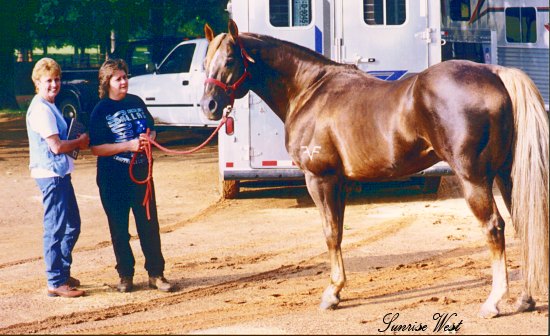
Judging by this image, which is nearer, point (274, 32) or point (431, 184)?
point (274, 32)

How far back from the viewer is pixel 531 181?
6.02 meters

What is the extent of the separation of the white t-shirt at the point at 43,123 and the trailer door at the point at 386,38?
4.54 m

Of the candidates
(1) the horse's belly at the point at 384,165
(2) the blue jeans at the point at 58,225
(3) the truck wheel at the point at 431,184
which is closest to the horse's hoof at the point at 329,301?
(1) the horse's belly at the point at 384,165

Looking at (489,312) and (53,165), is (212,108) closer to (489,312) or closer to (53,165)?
(53,165)

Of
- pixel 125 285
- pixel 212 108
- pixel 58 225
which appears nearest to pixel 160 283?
pixel 125 285

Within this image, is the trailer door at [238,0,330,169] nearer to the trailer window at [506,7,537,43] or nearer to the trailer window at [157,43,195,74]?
the trailer window at [157,43,195,74]

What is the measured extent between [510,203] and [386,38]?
4.72 metres

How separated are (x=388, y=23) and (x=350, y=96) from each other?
14.0 ft

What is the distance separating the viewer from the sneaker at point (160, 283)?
7.36 m

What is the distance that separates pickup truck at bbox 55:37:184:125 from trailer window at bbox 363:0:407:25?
8963 mm

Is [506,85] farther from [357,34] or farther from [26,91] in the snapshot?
[26,91]

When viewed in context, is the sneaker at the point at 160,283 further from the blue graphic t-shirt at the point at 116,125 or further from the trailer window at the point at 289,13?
the trailer window at the point at 289,13

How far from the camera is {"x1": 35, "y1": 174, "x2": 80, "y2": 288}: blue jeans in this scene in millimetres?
7105

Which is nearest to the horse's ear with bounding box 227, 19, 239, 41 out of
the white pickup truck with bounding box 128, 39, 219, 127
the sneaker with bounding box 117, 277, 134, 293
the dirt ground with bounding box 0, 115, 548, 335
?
the dirt ground with bounding box 0, 115, 548, 335
